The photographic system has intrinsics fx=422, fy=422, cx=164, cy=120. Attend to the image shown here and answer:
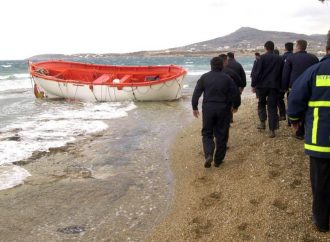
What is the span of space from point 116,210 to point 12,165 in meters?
3.13

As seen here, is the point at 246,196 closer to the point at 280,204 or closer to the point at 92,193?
the point at 280,204

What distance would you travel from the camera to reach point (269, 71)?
7402 mm

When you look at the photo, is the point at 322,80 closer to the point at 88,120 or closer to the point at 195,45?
the point at 88,120

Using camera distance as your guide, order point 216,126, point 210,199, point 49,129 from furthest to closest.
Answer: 1. point 49,129
2. point 216,126
3. point 210,199

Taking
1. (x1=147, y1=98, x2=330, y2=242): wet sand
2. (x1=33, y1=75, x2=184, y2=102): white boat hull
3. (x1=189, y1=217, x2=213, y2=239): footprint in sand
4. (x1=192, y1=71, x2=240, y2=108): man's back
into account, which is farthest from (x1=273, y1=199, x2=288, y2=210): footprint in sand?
(x1=33, y1=75, x2=184, y2=102): white boat hull

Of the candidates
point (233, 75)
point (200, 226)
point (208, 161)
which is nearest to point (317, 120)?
point (200, 226)

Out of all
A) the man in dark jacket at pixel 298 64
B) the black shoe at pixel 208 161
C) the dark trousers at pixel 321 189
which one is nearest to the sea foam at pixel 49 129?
the black shoe at pixel 208 161

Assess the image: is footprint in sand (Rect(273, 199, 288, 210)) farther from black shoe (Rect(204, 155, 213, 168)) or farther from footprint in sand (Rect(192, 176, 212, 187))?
black shoe (Rect(204, 155, 213, 168))

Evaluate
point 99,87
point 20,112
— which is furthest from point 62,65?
point 20,112

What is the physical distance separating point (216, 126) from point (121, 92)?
1188 cm

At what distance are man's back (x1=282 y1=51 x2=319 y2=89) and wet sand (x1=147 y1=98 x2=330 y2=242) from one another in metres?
1.01

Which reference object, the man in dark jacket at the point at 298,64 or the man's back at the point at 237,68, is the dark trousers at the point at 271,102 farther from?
the man's back at the point at 237,68

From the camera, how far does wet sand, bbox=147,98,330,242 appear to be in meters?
4.12

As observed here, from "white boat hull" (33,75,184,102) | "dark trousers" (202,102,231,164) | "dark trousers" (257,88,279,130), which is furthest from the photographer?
"white boat hull" (33,75,184,102)
